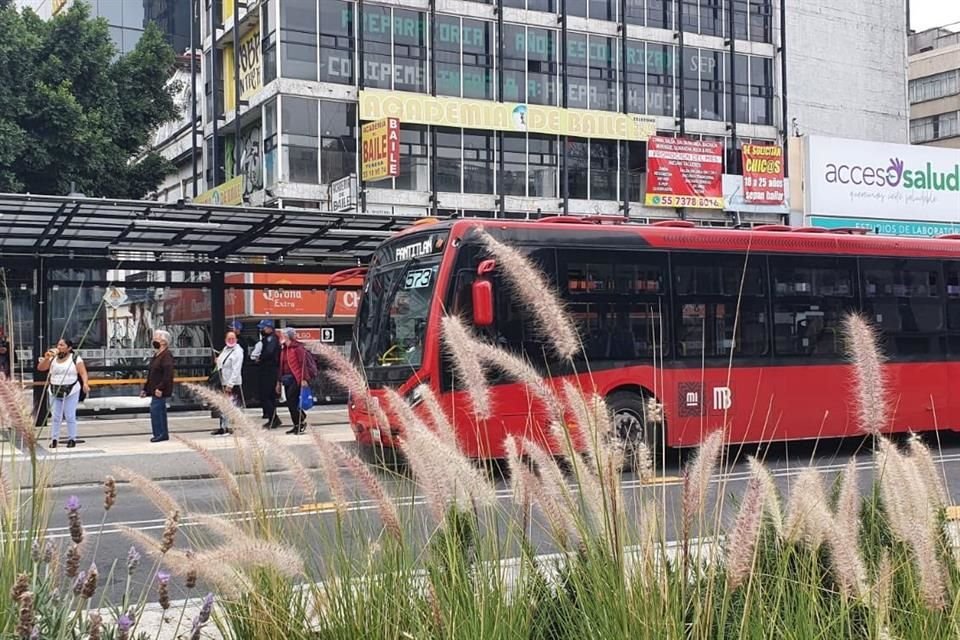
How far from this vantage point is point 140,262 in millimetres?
18125

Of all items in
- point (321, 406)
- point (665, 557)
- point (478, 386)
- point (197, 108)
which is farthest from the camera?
point (197, 108)

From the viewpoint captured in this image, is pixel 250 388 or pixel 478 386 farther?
pixel 250 388

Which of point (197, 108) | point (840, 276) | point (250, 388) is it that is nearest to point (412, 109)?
point (197, 108)

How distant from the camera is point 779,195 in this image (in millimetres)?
39219

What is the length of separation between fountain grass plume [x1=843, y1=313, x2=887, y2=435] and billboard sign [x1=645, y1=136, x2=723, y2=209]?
111 feet

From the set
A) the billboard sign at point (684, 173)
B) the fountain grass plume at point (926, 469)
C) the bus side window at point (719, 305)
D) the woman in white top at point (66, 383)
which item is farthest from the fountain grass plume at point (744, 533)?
the billboard sign at point (684, 173)

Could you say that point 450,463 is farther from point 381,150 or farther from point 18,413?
point 381,150

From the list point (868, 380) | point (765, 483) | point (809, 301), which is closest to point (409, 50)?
point (809, 301)

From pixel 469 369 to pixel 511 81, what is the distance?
110 ft

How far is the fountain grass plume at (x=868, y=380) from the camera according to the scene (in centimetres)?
331

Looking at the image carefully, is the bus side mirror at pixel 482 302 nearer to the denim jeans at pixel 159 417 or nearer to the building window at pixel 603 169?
the denim jeans at pixel 159 417

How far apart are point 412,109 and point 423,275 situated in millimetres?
22293

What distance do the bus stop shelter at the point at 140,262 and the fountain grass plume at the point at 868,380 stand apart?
12.5 meters

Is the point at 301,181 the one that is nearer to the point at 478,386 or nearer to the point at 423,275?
the point at 423,275
